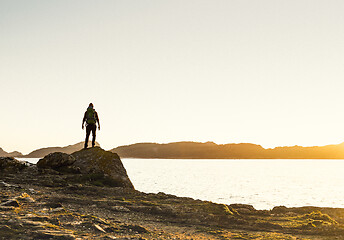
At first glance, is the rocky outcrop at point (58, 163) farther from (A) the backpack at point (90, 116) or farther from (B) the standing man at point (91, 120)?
(A) the backpack at point (90, 116)

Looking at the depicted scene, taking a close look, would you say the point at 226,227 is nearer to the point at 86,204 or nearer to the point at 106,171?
the point at 86,204

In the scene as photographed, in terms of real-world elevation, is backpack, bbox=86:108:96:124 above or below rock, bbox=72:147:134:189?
above

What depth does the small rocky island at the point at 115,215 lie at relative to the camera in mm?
10156

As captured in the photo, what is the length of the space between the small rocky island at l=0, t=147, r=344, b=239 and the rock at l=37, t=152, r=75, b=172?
2.85ft

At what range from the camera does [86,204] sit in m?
14.5

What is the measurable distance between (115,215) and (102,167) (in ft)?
30.8

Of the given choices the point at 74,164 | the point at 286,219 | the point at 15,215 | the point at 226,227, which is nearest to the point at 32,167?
the point at 74,164

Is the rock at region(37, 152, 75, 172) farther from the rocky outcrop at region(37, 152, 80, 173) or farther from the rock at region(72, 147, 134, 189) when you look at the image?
the rock at region(72, 147, 134, 189)

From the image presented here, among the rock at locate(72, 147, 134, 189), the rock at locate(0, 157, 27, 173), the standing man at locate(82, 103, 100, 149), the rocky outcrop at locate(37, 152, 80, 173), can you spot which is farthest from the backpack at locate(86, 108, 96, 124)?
the rock at locate(0, 157, 27, 173)

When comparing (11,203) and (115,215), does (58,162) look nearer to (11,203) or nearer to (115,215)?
(11,203)

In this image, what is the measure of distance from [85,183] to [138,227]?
32.3 ft

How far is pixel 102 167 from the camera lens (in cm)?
2211

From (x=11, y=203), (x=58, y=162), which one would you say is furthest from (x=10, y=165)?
(x=11, y=203)

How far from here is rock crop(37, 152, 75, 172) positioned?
22.3 meters
